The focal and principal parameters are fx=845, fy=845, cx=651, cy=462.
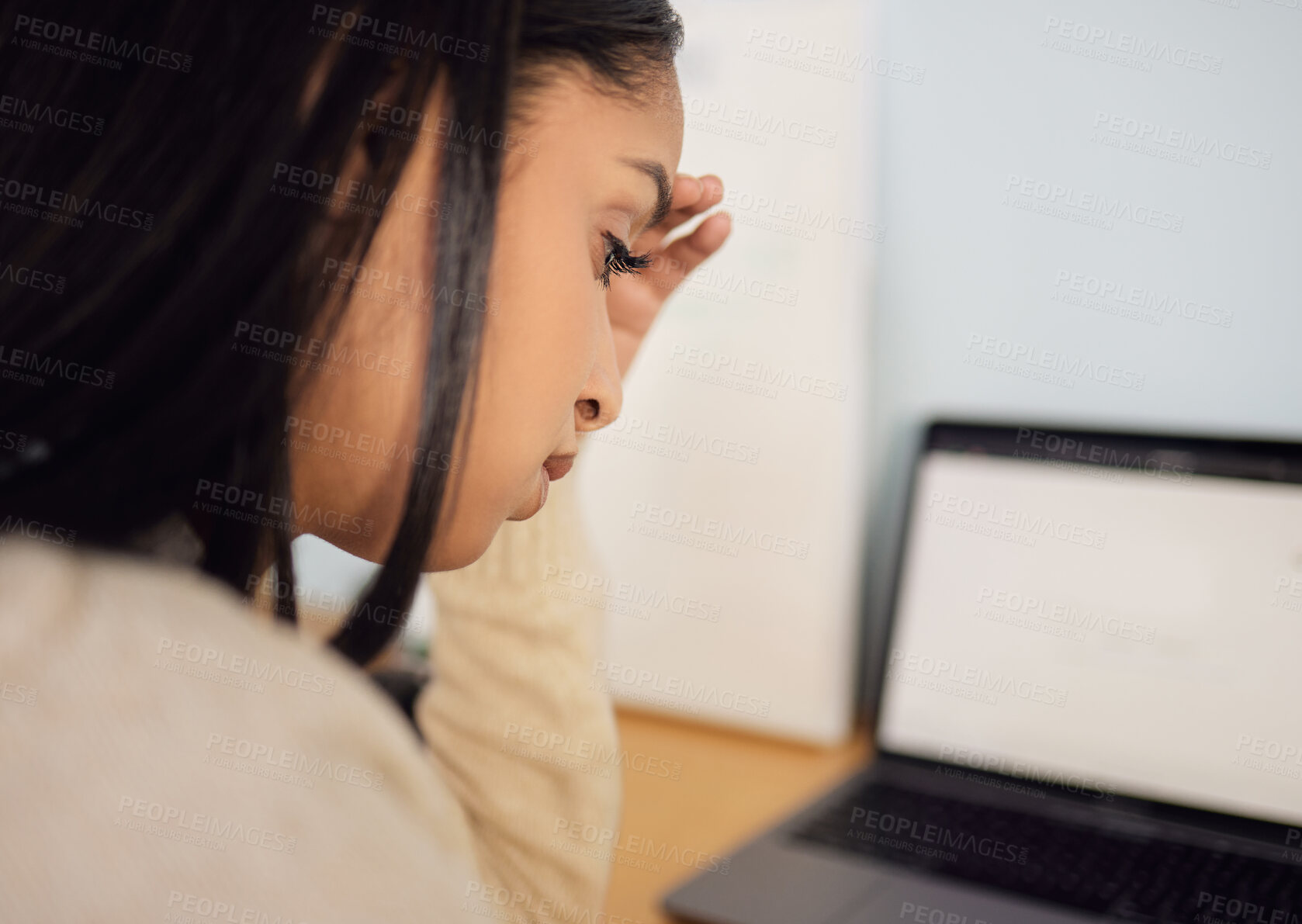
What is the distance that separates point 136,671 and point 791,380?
56 centimetres

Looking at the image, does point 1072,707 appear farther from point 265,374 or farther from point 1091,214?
point 265,374

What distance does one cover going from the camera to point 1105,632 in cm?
63

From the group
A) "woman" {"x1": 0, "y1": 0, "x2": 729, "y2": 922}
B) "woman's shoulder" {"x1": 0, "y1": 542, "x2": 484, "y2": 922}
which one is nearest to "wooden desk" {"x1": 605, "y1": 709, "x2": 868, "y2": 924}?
"woman" {"x1": 0, "y1": 0, "x2": 729, "y2": 922}

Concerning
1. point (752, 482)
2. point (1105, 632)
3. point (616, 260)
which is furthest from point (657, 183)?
point (1105, 632)

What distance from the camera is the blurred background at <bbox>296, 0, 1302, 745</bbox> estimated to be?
61 cm

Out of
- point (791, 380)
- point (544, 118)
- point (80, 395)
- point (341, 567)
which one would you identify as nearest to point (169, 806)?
point (80, 395)

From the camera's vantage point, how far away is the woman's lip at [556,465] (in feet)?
1.31

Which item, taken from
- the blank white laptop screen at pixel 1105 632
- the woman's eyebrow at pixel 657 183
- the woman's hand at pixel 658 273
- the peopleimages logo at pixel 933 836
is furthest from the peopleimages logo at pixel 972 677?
the woman's eyebrow at pixel 657 183

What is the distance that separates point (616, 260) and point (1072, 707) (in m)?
0.50

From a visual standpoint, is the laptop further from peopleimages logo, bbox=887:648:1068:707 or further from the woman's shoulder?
the woman's shoulder

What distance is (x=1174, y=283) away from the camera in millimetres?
629

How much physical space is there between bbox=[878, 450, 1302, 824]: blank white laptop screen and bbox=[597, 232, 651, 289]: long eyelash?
0.42 metres

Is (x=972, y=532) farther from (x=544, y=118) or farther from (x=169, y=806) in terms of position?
(x=169, y=806)

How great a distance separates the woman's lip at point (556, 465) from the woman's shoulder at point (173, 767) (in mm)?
161
